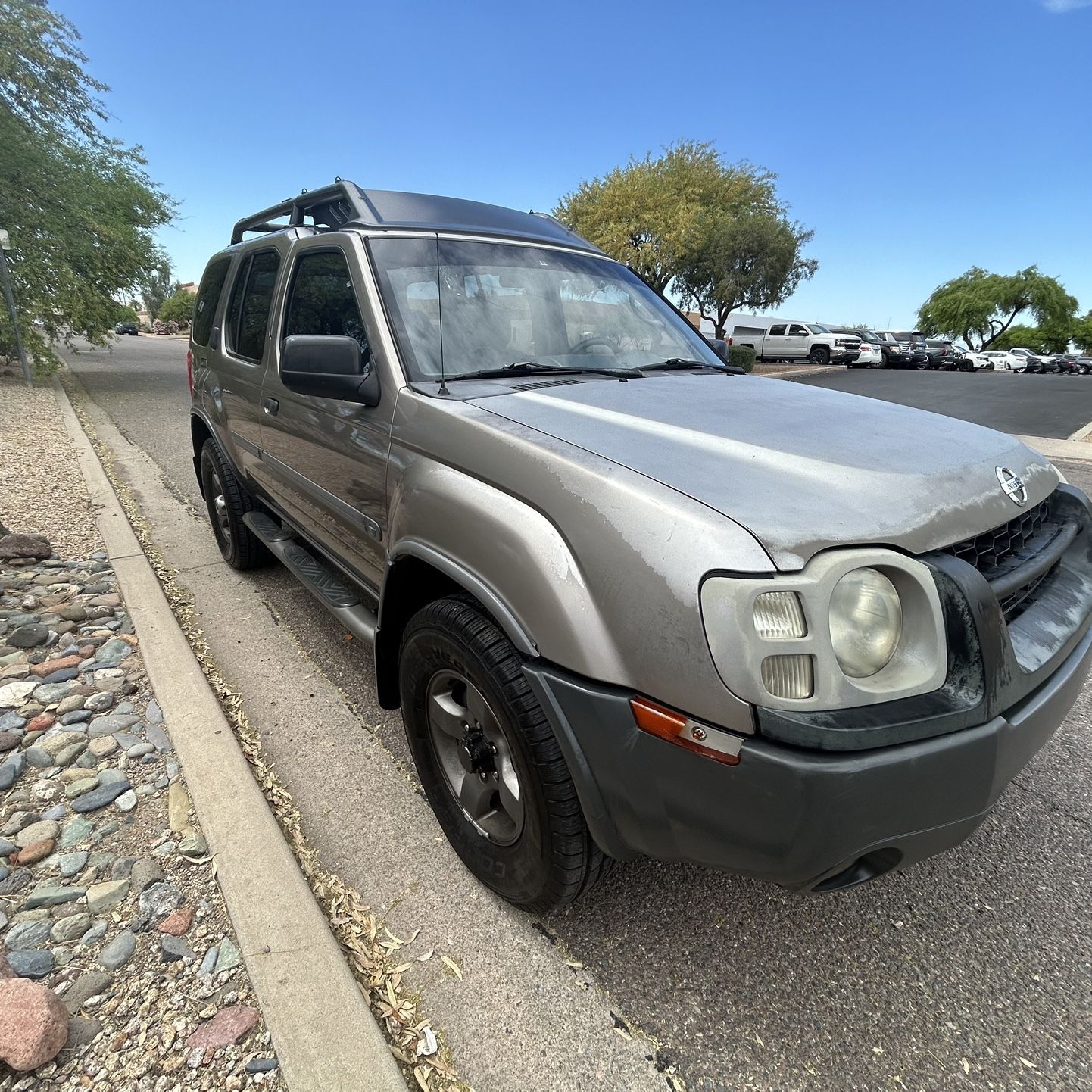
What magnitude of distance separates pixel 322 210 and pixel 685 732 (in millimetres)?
3244

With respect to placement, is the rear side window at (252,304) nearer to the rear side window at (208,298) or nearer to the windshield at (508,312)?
the rear side window at (208,298)

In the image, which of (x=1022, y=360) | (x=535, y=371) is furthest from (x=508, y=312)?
(x=1022, y=360)

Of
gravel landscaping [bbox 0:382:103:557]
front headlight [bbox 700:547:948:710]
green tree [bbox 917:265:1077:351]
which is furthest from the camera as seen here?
green tree [bbox 917:265:1077:351]

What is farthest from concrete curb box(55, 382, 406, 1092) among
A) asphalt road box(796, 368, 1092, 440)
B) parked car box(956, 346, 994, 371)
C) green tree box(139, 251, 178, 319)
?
parked car box(956, 346, 994, 371)

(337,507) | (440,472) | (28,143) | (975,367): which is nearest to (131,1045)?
(440,472)

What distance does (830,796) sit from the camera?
4.02ft

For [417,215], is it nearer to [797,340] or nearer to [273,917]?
[273,917]

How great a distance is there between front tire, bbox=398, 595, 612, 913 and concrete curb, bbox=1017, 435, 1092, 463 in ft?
34.9

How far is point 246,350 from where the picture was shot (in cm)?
375

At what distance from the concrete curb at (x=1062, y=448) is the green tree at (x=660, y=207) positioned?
65.9ft

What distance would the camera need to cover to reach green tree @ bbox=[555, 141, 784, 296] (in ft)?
96.3

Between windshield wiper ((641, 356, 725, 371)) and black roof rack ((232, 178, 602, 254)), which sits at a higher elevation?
black roof rack ((232, 178, 602, 254))

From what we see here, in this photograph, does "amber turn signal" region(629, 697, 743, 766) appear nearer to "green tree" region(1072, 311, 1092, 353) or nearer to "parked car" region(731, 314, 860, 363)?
"parked car" region(731, 314, 860, 363)

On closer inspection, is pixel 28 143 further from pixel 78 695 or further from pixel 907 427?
pixel 907 427
